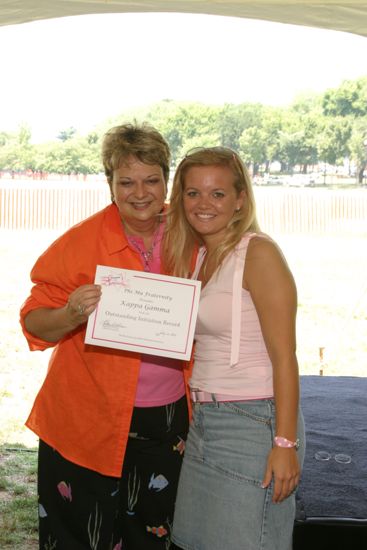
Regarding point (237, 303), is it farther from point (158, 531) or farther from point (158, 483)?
point (158, 531)

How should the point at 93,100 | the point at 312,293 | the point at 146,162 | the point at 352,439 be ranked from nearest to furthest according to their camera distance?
the point at 146,162 → the point at 352,439 → the point at 312,293 → the point at 93,100

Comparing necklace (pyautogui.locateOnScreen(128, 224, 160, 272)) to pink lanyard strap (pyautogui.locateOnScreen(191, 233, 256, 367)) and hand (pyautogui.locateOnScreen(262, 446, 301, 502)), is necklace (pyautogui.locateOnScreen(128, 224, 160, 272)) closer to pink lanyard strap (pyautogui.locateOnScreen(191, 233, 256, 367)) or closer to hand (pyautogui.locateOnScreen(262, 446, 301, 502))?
pink lanyard strap (pyautogui.locateOnScreen(191, 233, 256, 367))

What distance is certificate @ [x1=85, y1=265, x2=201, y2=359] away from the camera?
6.40 feet

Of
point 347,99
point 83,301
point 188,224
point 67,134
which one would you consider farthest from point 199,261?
point 347,99

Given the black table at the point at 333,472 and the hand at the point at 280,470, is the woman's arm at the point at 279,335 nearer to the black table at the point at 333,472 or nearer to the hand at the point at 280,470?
the hand at the point at 280,470

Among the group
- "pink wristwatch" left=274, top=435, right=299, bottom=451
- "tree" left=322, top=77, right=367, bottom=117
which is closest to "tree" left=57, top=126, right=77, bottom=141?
"tree" left=322, top=77, right=367, bottom=117

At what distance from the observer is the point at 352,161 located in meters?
12.5

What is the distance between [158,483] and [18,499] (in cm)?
209

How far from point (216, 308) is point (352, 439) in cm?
169

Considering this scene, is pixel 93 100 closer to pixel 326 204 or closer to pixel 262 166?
pixel 262 166

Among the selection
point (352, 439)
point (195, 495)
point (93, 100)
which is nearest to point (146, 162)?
point (195, 495)

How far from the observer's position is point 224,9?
10.8 ft

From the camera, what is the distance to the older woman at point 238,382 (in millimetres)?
1834

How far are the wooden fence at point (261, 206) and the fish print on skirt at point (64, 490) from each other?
1020 cm
